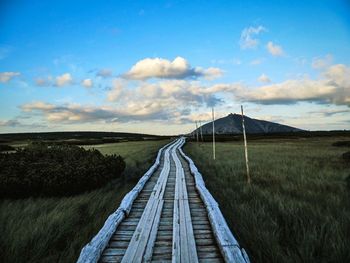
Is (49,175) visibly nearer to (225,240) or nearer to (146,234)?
(146,234)

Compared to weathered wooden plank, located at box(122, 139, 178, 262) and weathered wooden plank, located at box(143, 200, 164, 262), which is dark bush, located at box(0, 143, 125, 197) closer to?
weathered wooden plank, located at box(122, 139, 178, 262)

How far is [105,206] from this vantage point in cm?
745

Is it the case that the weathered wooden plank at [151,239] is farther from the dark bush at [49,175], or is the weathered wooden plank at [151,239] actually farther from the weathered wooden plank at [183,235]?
the dark bush at [49,175]

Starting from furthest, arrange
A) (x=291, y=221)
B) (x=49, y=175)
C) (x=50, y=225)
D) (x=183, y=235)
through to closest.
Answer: (x=49, y=175) < (x=291, y=221) < (x=50, y=225) < (x=183, y=235)

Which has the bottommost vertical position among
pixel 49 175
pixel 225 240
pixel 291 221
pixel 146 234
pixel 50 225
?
pixel 291 221

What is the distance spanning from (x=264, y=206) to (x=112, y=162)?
7.87 meters

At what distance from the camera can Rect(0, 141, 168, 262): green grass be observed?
14.8 feet

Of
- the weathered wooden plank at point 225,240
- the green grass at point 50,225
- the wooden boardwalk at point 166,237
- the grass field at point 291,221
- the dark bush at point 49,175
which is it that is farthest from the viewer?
the dark bush at point 49,175

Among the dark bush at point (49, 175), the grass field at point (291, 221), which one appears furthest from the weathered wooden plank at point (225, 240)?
the dark bush at point (49, 175)

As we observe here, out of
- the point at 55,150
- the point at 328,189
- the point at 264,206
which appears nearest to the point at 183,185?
the point at 264,206

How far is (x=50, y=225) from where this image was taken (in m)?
5.62

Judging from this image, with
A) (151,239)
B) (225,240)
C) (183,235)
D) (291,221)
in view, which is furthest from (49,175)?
(291,221)

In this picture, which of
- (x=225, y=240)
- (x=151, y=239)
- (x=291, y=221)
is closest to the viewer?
(x=225, y=240)

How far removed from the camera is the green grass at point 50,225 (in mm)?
4508
